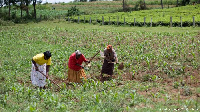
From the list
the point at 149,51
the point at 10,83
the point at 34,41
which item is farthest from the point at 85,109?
the point at 34,41

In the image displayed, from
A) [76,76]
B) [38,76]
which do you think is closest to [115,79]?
[76,76]

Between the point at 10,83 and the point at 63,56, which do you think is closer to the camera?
the point at 10,83

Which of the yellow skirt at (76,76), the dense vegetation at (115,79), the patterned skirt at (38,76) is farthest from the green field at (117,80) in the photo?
the yellow skirt at (76,76)

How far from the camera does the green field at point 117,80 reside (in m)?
8.23

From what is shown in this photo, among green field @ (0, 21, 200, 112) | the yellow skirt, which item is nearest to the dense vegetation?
green field @ (0, 21, 200, 112)

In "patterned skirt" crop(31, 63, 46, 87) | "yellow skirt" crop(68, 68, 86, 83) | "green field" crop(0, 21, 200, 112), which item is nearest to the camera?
"green field" crop(0, 21, 200, 112)

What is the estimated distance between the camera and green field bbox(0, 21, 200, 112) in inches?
324

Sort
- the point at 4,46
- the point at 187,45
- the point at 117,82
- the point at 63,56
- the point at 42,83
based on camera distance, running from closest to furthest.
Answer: the point at 42,83
the point at 117,82
the point at 63,56
the point at 187,45
the point at 4,46

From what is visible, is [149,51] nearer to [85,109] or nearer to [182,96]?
[182,96]

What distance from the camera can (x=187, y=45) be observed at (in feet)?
58.1

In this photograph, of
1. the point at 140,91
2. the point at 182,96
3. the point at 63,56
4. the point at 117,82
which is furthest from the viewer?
the point at 63,56

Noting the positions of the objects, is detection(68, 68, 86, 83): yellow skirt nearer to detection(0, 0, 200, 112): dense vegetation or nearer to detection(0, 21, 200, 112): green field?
detection(0, 0, 200, 112): dense vegetation

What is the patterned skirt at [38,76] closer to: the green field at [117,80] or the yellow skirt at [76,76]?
the green field at [117,80]

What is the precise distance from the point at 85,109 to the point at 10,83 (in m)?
4.31
